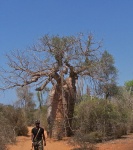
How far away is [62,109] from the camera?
2181 cm

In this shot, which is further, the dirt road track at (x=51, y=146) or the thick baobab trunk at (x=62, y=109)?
the thick baobab trunk at (x=62, y=109)

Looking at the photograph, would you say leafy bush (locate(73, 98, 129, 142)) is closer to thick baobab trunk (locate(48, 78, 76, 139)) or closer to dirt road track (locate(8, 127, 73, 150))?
thick baobab trunk (locate(48, 78, 76, 139))

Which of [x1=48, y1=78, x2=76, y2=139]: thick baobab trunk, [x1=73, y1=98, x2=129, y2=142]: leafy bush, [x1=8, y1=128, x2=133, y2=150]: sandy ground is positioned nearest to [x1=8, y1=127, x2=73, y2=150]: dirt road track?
[x1=8, y1=128, x2=133, y2=150]: sandy ground

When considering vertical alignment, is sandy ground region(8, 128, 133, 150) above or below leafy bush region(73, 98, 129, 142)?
below

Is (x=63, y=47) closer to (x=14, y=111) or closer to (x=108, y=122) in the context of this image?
(x=108, y=122)

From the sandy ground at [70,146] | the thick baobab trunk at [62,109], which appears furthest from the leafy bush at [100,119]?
the sandy ground at [70,146]

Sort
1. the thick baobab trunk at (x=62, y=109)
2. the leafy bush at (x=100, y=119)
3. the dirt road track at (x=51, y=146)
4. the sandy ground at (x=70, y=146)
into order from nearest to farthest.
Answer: the sandy ground at (x=70, y=146)
the dirt road track at (x=51, y=146)
the leafy bush at (x=100, y=119)
the thick baobab trunk at (x=62, y=109)

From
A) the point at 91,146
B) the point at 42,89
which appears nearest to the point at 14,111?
the point at 42,89

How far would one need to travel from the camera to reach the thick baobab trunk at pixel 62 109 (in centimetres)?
2133

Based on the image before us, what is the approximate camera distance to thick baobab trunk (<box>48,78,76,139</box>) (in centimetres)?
2133

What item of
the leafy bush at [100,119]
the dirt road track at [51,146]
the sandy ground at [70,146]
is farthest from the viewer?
the leafy bush at [100,119]

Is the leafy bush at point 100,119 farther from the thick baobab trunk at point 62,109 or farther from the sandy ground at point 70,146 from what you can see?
the sandy ground at point 70,146

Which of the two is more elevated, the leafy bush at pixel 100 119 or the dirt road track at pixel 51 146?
the leafy bush at pixel 100 119

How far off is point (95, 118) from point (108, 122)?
77 cm
